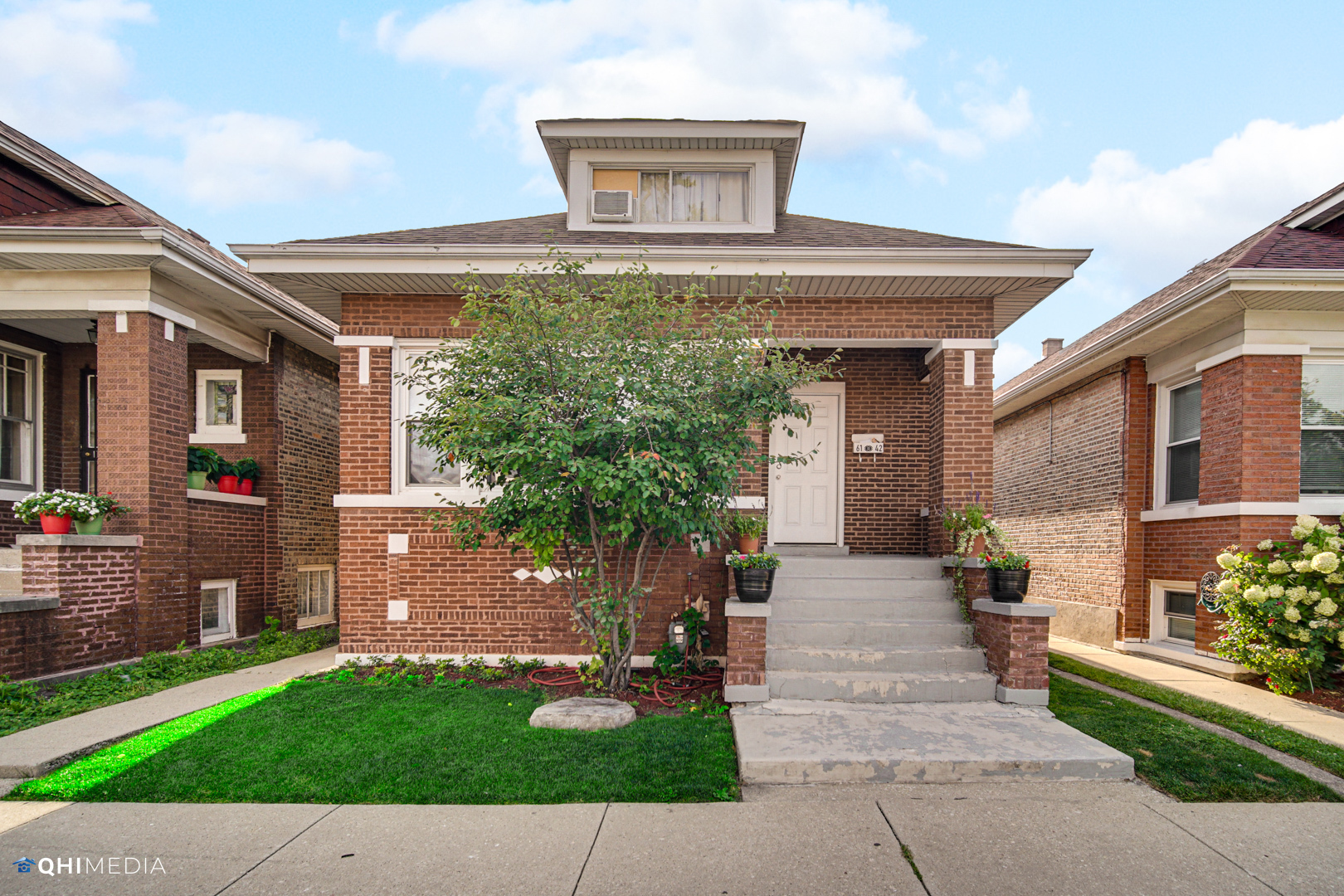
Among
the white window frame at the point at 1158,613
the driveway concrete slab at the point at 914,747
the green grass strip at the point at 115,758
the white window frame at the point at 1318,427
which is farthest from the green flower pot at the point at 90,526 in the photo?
the white window frame at the point at 1318,427

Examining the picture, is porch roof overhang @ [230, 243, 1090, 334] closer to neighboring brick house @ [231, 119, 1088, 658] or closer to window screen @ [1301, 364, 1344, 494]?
neighboring brick house @ [231, 119, 1088, 658]

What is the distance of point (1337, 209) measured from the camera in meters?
7.98

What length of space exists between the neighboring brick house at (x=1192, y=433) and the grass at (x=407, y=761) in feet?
19.9

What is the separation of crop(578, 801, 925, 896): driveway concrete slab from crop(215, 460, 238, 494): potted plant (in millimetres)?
7152

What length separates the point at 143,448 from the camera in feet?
24.4

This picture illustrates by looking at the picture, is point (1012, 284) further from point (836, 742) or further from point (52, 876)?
point (52, 876)

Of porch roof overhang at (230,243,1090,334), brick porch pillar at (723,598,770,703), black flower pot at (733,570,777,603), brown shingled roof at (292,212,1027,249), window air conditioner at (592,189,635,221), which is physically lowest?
brick porch pillar at (723,598,770,703)

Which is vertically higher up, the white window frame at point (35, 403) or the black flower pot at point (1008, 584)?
the white window frame at point (35, 403)

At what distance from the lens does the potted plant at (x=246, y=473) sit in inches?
360

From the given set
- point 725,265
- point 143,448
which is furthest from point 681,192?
point 143,448

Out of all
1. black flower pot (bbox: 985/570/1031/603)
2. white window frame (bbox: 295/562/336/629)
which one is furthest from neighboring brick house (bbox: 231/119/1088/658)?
white window frame (bbox: 295/562/336/629)

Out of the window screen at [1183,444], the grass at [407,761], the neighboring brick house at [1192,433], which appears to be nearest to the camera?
the grass at [407,761]

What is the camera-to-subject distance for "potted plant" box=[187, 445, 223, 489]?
839cm

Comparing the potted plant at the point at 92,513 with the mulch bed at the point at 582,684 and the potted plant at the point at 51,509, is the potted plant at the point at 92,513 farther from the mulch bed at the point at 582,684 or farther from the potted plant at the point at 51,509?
the mulch bed at the point at 582,684
